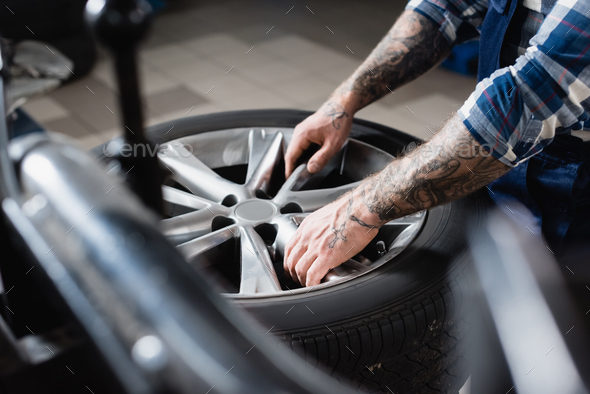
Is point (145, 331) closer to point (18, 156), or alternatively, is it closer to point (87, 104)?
point (18, 156)

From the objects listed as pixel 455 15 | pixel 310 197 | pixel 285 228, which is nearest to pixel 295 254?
pixel 285 228

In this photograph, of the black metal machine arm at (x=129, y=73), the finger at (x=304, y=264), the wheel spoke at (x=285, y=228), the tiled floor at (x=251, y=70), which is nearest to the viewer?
the black metal machine arm at (x=129, y=73)

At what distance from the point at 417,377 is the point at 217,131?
0.76 m

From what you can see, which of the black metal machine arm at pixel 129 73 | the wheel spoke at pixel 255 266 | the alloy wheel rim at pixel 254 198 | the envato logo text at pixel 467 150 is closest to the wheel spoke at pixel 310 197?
the alloy wheel rim at pixel 254 198

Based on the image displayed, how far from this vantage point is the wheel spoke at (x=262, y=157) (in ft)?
4.39

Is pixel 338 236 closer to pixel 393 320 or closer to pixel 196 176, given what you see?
pixel 393 320

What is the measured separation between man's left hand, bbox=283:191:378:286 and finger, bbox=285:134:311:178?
0.29 m

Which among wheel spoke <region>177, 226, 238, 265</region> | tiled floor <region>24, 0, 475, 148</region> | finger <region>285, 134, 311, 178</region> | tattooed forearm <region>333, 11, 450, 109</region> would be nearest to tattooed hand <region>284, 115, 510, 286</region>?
wheel spoke <region>177, 226, 238, 265</region>

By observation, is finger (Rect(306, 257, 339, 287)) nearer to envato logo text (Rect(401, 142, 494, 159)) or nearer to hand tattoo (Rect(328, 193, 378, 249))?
hand tattoo (Rect(328, 193, 378, 249))

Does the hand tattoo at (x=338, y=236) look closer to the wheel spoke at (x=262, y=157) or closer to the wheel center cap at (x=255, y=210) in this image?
the wheel center cap at (x=255, y=210)

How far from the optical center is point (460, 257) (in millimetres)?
954

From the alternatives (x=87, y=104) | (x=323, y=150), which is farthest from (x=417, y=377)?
(x=87, y=104)

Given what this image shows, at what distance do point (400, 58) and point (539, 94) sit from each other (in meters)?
0.54

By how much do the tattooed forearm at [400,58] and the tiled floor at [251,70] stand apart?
48.7 inches
